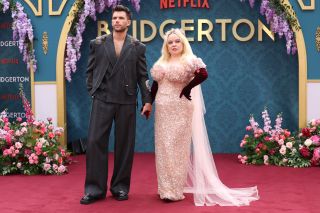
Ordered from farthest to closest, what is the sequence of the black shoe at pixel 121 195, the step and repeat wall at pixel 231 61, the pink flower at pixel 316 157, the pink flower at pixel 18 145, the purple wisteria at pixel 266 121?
the step and repeat wall at pixel 231 61, the purple wisteria at pixel 266 121, the pink flower at pixel 316 157, the pink flower at pixel 18 145, the black shoe at pixel 121 195

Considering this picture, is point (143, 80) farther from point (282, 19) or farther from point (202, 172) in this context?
point (282, 19)

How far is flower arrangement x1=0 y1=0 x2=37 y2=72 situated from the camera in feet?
25.9

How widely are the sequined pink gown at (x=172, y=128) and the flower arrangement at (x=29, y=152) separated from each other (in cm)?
193

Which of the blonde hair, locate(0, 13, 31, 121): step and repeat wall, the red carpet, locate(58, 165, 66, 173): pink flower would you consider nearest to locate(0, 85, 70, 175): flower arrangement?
locate(58, 165, 66, 173): pink flower

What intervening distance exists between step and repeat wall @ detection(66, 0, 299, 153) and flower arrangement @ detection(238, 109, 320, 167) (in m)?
0.59

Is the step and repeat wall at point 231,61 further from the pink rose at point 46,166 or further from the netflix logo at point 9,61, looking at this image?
the pink rose at point 46,166

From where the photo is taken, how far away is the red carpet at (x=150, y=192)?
473cm

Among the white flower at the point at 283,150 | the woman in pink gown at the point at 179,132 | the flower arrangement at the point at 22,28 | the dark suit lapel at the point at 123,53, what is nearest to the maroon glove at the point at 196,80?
the woman in pink gown at the point at 179,132

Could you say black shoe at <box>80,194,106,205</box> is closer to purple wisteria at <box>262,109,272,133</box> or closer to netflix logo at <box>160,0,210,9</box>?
purple wisteria at <box>262,109,272,133</box>

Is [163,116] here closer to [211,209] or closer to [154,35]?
[211,209]

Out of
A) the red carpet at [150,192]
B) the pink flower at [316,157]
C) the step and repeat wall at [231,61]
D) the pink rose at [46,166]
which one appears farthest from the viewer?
the step and repeat wall at [231,61]

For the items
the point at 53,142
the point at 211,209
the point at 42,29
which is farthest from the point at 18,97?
the point at 211,209

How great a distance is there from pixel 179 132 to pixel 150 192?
80 cm

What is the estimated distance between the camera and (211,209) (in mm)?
4680
